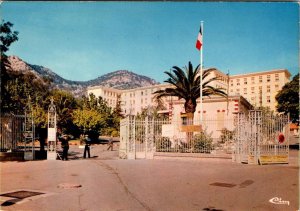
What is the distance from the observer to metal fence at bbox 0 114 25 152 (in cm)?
1905

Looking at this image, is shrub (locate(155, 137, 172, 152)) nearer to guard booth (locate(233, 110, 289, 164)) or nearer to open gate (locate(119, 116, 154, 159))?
open gate (locate(119, 116, 154, 159))

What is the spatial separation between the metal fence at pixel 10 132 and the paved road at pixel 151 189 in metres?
4.23

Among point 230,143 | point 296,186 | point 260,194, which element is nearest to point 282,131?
point 230,143

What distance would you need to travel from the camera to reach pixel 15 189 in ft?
33.5

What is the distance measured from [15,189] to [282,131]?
608 inches

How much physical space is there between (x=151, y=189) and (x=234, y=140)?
1116cm

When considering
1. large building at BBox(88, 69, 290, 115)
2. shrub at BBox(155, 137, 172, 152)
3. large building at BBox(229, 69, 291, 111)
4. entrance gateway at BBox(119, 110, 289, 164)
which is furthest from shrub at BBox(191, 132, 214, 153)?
large building at BBox(229, 69, 291, 111)

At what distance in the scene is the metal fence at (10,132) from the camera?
19047 millimetres

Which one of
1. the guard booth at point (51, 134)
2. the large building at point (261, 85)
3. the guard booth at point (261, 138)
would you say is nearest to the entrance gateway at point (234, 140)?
the guard booth at point (261, 138)

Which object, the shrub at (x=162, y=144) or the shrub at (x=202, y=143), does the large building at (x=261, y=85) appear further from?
the shrub at (x=162, y=144)

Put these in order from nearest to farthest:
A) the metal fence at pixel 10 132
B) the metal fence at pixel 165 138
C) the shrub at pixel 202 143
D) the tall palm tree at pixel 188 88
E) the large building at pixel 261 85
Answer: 1. the metal fence at pixel 10 132
2. the metal fence at pixel 165 138
3. the shrub at pixel 202 143
4. the tall palm tree at pixel 188 88
5. the large building at pixel 261 85

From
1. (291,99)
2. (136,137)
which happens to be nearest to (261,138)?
(136,137)

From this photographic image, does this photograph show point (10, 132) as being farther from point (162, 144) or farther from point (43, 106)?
point (43, 106)

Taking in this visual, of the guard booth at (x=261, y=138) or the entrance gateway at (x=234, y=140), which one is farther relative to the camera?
the entrance gateway at (x=234, y=140)
